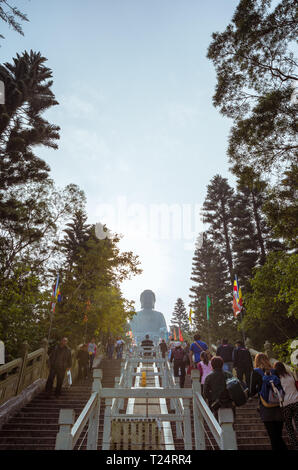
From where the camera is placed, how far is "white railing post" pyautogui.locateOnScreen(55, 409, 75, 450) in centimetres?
258

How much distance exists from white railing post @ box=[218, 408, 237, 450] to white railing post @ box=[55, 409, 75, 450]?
134 cm

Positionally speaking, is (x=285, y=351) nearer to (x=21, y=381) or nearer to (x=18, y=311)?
(x=21, y=381)

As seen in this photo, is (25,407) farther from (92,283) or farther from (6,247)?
(92,283)

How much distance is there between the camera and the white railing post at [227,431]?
8.14 ft

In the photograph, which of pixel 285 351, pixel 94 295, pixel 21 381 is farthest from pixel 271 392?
pixel 94 295

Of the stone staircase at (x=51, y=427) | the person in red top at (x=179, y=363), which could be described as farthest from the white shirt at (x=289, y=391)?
the person in red top at (x=179, y=363)

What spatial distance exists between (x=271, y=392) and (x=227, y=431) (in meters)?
2.15

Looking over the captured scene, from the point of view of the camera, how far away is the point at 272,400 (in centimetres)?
420

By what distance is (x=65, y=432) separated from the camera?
262cm

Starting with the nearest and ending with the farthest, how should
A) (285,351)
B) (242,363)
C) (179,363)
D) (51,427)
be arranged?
1. (51,427)
2. (242,363)
3. (179,363)
4. (285,351)

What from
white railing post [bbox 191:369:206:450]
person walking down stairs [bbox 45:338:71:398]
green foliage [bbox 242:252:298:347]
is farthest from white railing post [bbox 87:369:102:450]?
green foliage [bbox 242:252:298:347]

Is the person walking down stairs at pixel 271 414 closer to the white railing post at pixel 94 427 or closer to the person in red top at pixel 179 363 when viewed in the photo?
the white railing post at pixel 94 427

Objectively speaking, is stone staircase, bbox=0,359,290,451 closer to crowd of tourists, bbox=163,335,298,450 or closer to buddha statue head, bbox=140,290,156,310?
crowd of tourists, bbox=163,335,298,450
